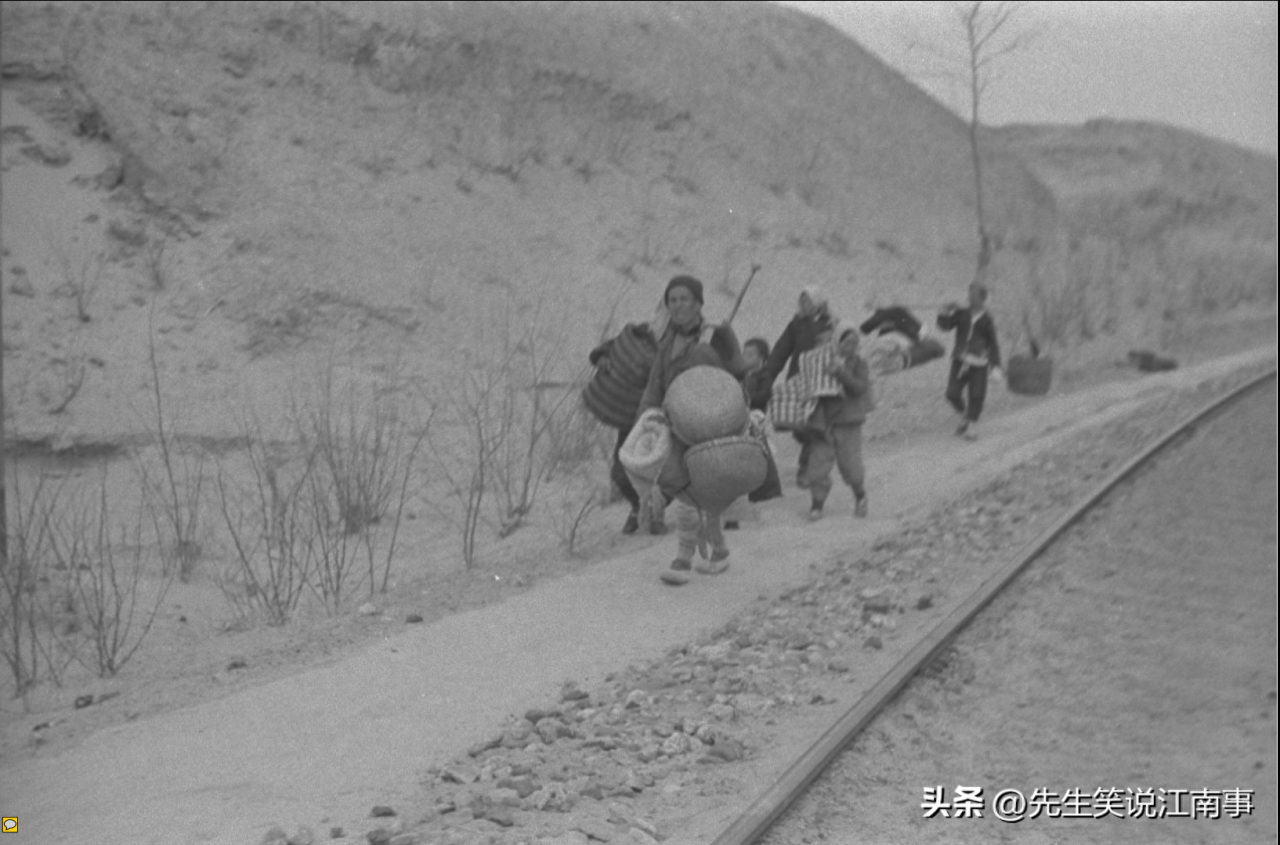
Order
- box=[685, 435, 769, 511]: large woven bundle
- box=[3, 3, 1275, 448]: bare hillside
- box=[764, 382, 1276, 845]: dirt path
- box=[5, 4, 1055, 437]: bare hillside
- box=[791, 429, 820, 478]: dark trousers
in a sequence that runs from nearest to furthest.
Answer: box=[764, 382, 1276, 845]: dirt path, box=[685, 435, 769, 511]: large woven bundle, box=[791, 429, 820, 478]: dark trousers, box=[3, 3, 1275, 448]: bare hillside, box=[5, 4, 1055, 437]: bare hillside

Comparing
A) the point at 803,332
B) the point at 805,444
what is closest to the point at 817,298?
the point at 803,332

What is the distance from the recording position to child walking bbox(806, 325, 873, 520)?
11297mm

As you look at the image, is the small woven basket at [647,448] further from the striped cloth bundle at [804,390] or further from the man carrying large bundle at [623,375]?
the striped cloth bundle at [804,390]

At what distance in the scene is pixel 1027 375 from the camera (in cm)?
2088

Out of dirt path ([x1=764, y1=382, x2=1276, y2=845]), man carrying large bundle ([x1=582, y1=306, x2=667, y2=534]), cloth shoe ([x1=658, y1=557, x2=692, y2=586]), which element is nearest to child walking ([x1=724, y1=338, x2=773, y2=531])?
cloth shoe ([x1=658, y1=557, x2=692, y2=586])

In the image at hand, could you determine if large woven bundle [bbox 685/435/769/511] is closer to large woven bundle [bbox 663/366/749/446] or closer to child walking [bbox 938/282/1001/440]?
large woven bundle [bbox 663/366/749/446]

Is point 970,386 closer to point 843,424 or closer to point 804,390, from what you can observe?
point 843,424

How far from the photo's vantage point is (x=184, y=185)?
1683 centimetres

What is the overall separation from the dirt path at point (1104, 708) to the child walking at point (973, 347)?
417 cm

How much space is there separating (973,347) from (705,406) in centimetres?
769

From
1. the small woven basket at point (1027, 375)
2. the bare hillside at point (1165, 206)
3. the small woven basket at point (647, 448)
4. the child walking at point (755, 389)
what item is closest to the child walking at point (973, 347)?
the child walking at point (755, 389)

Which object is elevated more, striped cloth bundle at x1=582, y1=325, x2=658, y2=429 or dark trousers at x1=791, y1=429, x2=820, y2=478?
striped cloth bundle at x1=582, y1=325, x2=658, y2=429

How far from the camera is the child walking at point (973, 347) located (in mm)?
15438

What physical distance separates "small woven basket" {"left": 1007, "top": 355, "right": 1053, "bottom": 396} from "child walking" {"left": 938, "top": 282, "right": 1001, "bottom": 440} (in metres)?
4.56
